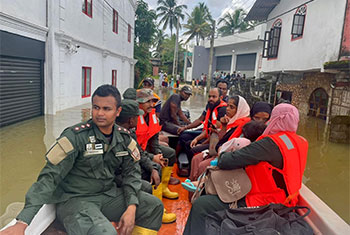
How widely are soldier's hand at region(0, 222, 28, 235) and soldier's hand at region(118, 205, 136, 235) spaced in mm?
591

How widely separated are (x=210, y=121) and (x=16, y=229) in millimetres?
3148

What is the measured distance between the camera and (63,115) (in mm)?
8430

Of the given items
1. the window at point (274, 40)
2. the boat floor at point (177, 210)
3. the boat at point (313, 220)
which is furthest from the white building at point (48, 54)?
the window at point (274, 40)

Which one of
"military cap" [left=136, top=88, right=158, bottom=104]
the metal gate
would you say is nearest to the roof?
the metal gate

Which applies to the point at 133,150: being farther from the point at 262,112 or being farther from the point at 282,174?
the point at 262,112

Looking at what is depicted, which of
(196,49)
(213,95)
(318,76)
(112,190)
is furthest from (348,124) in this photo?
(196,49)

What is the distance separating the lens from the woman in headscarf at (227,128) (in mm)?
3248

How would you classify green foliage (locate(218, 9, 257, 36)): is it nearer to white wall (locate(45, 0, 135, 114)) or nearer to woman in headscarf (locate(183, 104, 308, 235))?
white wall (locate(45, 0, 135, 114))

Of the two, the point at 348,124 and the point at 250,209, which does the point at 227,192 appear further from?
the point at 348,124

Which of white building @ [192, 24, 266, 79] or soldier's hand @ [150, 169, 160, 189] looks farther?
white building @ [192, 24, 266, 79]

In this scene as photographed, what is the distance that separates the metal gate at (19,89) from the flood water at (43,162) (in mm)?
270

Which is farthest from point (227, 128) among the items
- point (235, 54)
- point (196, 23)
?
point (196, 23)

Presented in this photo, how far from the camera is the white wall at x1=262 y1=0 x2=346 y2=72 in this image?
9.05 meters

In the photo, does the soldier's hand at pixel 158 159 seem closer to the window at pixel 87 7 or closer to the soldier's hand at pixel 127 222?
the soldier's hand at pixel 127 222
